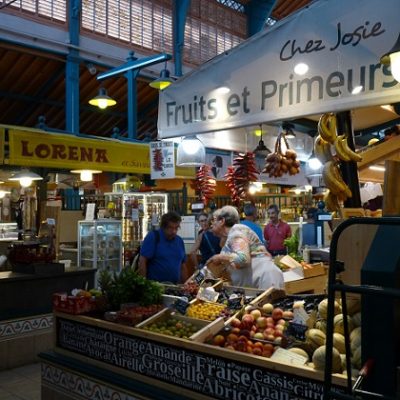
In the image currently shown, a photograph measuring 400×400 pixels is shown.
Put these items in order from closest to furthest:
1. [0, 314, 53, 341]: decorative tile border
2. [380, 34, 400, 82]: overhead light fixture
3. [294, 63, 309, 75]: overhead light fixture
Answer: [380, 34, 400, 82]: overhead light fixture → [294, 63, 309, 75]: overhead light fixture → [0, 314, 53, 341]: decorative tile border

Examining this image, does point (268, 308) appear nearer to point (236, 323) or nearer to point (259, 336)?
point (236, 323)

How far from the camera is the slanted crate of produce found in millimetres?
3218

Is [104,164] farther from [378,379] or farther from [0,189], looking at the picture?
[0,189]

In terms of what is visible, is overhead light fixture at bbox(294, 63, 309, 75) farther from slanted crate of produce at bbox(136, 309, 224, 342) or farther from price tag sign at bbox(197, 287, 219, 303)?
price tag sign at bbox(197, 287, 219, 303)

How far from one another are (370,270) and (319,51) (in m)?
1.30

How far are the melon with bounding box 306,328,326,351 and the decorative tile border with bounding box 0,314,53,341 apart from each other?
13.7 feet

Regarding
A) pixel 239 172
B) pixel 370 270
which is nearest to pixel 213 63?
pixel 370 270

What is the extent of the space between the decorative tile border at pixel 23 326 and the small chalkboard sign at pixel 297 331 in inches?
154

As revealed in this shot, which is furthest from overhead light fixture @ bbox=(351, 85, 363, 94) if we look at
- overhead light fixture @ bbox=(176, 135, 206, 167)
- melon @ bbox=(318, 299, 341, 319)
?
overhead light fixture @ bbox=(176, 135, 206, 167)

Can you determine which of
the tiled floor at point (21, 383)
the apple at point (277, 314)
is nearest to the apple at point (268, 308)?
the apple at point (277, 314)

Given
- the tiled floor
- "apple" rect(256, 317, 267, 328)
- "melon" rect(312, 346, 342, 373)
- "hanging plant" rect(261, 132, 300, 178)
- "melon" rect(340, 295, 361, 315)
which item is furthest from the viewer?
"hanging plant" rect(261, 132, 300, 178)

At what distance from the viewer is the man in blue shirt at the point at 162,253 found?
17.5ft

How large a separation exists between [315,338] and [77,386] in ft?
6.71

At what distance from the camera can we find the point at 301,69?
2.72m
